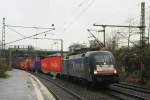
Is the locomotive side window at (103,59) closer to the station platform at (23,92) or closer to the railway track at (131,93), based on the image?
the railway track at (131,93)

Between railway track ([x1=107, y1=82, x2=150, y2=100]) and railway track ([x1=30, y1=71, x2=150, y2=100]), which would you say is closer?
railway track ([x1=107, y1=82, x2=150, y2=100])

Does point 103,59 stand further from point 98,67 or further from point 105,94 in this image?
point 105,94

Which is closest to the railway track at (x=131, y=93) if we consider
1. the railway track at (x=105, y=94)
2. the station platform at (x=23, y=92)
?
the railway track at (x=105, y=94)

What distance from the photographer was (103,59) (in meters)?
25.0

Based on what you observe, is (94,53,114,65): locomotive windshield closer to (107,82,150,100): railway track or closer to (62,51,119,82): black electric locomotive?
(62,51,119,82): black electric locomotive

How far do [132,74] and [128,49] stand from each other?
3844mm

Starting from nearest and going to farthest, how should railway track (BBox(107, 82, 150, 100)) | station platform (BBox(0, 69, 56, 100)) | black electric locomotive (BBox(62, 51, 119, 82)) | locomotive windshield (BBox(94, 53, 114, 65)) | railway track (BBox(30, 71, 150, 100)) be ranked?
1. station platform (BBox(0, 69, 56, 100))
2. railway track (BBox(107, 82, 150, 100))
3. railway track (BBox(30, 71, 150, 100))
4. black electric locomotive (BBox(62, 51, 119, 82))
5. locomotive windshield (BBox(94, 53, 114, 65))

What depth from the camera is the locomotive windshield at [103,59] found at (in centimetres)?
2480

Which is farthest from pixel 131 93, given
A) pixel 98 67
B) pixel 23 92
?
pixel 23 92

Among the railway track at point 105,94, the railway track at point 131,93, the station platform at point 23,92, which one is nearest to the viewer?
the station platform at point 23,92

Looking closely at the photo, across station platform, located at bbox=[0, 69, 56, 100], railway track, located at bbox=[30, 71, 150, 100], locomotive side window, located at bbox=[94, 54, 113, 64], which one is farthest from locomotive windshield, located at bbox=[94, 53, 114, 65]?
station platform, located at bbox=[0, 69, 56, 100]

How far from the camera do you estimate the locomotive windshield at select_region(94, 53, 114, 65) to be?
81.4 feet

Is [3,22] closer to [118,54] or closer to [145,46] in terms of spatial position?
[118,54]

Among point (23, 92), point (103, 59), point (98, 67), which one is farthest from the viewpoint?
point (103, 59)
